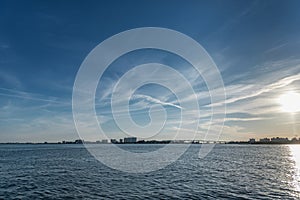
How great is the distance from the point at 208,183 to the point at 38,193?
29.3 metres

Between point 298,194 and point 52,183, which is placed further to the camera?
point 52,183

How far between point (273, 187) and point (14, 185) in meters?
46.1

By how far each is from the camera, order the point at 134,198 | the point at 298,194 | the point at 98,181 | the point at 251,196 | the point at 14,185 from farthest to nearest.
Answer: the point at 98,181
the point at 14,185
the point at 298,194
the point at 251,196
the point at 134,198

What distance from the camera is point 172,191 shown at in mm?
36281

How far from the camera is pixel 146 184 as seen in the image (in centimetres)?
4159

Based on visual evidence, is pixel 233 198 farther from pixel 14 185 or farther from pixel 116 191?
pixel 14 185

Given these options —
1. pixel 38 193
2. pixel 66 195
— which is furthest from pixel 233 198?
pixel 38 193

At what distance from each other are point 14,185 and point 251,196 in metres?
39.8

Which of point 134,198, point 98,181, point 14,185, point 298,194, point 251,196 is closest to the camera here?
point 134,198

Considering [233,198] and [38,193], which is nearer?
[233,198]

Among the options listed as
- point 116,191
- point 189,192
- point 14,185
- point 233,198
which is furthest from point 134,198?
point 14,185

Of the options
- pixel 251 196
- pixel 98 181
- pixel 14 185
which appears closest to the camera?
pixel 251 196

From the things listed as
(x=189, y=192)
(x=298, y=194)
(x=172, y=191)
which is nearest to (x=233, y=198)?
(x=189, y=192)

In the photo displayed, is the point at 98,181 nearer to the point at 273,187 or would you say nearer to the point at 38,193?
the point at 38,193
